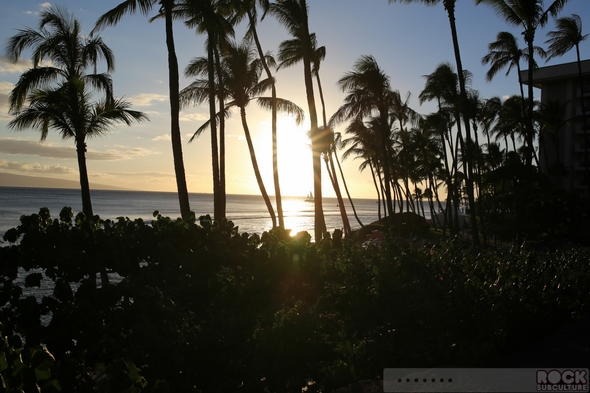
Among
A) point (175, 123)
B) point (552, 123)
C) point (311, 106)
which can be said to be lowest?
point (175, 123)

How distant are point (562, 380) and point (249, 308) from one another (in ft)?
12.1

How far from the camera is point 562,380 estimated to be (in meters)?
4.24

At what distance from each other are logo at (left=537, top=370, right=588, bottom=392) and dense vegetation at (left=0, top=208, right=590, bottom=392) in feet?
2.57

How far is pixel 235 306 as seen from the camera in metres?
6.40

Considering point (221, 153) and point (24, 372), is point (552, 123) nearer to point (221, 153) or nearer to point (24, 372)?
point (221, 153)

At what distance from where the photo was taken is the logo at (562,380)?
4.09 m

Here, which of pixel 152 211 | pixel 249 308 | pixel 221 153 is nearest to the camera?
pixel 249 308

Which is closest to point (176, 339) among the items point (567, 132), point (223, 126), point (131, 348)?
point (131, 348)

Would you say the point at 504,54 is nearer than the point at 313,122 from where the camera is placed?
No

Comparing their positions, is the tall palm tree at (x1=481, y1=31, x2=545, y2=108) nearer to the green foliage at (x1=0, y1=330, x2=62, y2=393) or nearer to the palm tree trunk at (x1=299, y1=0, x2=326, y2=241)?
the palm tree trunk at (x1=299, y1=0, x2=326, y2=241)

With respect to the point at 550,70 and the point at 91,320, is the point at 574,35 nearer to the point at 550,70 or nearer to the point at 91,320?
the point at 550,70

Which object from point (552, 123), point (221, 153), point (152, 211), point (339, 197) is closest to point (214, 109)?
point (221, 153)

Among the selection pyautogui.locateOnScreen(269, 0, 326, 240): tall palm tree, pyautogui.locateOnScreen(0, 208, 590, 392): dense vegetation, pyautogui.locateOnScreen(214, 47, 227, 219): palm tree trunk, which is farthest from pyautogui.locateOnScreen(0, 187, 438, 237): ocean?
pyautogui.locateOnScreen(0, 208, 590, 392): dense vegetation

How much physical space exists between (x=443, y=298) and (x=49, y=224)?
5.41 meters
